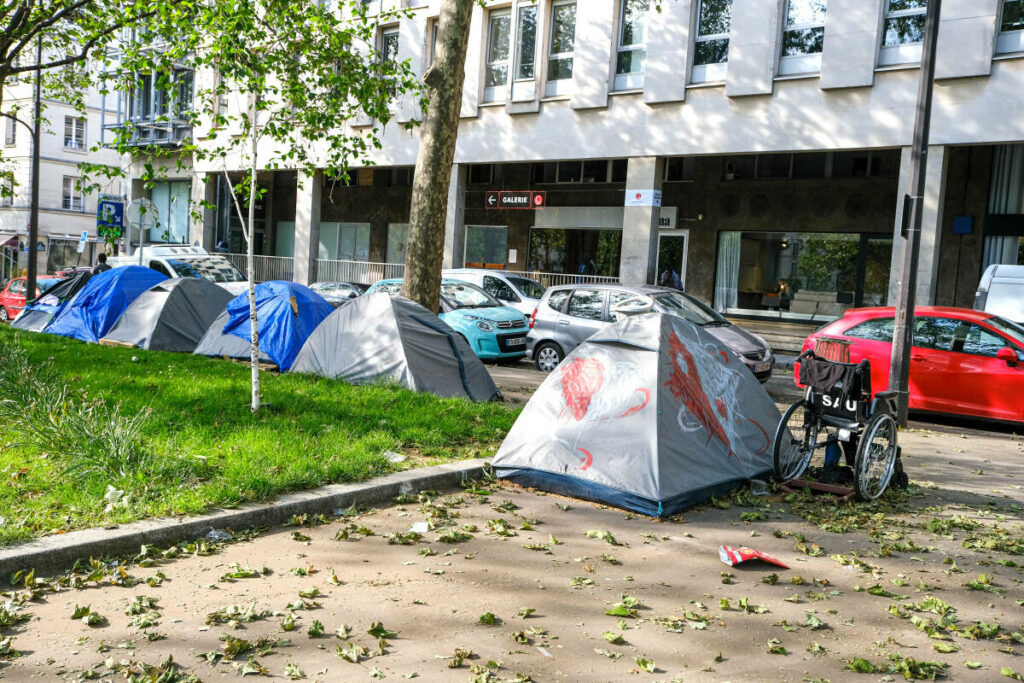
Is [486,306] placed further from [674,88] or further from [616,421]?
[616,421]

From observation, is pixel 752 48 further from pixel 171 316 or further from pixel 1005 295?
pixel 171 316

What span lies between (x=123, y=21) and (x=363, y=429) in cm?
902

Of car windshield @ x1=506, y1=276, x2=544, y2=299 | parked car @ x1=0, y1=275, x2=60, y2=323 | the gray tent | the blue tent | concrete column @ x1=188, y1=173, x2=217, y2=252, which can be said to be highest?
concrete column @ x1=188, y1=173, x2=217, y2=252

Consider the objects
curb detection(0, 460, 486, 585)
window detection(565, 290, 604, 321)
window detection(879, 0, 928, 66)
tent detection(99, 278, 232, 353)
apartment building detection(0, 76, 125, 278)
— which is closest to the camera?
curb detection(0, 460, 486, 585)

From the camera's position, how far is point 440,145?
1210 cm

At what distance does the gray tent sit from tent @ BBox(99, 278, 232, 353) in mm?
920

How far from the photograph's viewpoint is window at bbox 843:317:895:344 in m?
12.6

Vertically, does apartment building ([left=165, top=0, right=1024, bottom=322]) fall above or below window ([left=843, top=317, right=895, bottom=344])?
above

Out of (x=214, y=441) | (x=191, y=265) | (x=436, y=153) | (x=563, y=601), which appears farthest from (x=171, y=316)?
(x=563, y=601)

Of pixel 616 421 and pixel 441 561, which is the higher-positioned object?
pixel 616 421

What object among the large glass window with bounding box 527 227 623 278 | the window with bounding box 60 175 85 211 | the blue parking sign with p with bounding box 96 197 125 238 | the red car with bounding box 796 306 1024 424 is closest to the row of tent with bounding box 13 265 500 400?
the blue parking sign with p with bounding box 96 197 125 238

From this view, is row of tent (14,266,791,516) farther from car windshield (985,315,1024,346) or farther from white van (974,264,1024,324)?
white van (974,264,1024,324)

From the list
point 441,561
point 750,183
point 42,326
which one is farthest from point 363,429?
point 750,183

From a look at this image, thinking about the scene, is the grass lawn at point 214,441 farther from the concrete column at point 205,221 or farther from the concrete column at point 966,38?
the concrete column at point 205,221
